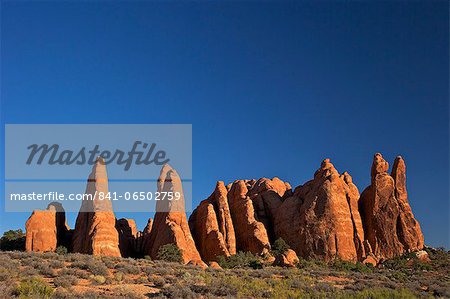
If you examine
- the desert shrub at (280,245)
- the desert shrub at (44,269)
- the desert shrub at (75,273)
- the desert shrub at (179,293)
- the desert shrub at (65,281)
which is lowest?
the desert shrub at (179,293)

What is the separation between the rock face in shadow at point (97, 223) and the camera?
145ft

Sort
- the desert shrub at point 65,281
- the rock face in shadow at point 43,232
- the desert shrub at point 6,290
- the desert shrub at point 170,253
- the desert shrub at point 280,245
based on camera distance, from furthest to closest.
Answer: the desert shrub at point 280,245 < the rock face in shadow at point 43,232 < the desert shrub at point 170,253 < the desert shrub at point 65,281 < the desert shrub at point 6,290

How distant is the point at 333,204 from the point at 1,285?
143 ft

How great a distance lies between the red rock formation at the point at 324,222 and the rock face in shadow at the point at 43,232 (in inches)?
1140

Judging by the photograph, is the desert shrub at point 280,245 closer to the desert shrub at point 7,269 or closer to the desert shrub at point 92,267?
the desert shrub at point 92,267

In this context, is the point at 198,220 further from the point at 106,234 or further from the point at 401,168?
the point at 401,168

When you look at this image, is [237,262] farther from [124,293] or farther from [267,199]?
[124,293]

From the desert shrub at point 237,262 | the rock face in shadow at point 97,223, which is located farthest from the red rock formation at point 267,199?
the rock face in shadow at point 97,223

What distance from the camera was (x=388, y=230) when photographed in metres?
53.6

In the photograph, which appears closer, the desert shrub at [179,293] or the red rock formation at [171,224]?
the desert shrub at [179,293]

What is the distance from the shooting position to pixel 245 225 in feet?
180

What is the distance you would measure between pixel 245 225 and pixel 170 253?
47.5 feet

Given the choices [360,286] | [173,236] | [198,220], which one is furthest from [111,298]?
[198,220]

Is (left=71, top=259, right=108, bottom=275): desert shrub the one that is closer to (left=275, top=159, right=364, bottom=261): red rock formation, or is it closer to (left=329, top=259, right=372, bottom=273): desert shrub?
(left=329, top=259, right=372, bottom=273): desert shrub
